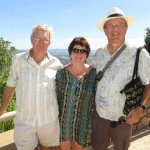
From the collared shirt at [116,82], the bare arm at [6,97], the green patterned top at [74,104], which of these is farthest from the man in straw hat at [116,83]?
the bare arm at [6,97]

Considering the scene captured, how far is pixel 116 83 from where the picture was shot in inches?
75.7

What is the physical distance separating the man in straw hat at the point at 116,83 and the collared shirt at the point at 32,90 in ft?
2.41

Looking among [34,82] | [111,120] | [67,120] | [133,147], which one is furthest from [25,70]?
[133,147]

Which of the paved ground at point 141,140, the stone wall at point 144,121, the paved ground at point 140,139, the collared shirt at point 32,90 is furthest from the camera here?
the stone wall at point 144,121

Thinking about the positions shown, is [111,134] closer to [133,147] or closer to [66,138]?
[66,138]

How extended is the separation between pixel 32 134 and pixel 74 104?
0.70m

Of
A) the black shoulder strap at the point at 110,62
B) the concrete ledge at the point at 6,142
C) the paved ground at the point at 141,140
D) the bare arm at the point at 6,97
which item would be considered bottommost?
the paved ground at the point at 141,140

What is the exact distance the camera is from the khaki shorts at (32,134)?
1.87 metres

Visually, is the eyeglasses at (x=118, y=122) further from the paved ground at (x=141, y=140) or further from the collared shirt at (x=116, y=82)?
the paved ground at (x=141, y=140)

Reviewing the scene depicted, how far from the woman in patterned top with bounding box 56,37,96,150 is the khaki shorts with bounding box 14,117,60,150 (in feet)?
0.45

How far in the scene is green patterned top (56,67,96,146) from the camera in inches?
78.8

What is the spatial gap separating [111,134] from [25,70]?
155 cm

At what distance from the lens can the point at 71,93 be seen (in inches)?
78.7

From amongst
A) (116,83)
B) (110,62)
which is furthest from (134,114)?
(110,62)
